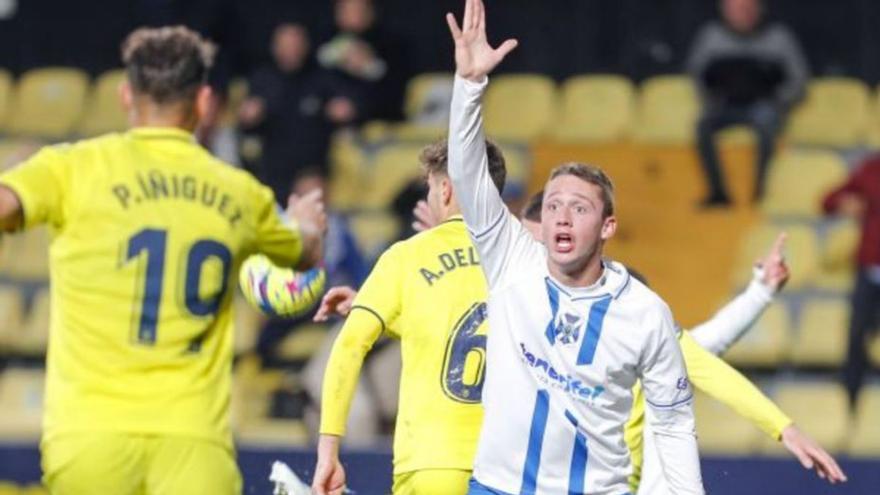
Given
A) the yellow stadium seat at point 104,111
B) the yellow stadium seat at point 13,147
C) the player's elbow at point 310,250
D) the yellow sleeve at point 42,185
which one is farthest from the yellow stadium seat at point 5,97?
the yellow sleeve at point 42,185

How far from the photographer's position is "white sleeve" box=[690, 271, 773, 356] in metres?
7.70

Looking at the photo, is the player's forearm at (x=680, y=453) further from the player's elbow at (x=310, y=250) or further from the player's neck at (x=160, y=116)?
the player's neck at (x=160, y=116)

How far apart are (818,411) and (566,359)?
21.9ft

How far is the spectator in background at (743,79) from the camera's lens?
13.2m

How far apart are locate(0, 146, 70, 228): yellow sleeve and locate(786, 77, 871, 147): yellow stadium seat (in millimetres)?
9299

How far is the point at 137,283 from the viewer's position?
5352 mm

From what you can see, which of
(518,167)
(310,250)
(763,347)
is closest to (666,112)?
(518,167)

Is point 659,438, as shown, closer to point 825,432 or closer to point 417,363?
point 417,363

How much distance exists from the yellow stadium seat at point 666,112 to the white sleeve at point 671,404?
801 cm

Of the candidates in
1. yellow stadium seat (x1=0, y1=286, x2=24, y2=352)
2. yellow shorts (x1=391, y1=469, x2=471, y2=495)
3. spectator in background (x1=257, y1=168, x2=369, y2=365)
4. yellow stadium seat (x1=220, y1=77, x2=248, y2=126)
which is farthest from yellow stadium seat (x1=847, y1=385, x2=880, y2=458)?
yellow shorts (x1=391, y1=469, x2=471, y2=495)

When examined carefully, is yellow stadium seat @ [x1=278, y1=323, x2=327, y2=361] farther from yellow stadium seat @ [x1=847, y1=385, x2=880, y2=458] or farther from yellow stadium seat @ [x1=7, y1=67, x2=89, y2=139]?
yellow stadium seat @ [x1=847, y1=385, x2=880, y2=458]

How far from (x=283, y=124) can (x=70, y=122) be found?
6.83 ft

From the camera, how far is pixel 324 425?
6.29 meters

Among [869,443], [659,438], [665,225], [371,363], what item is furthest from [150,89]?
[665,225]
